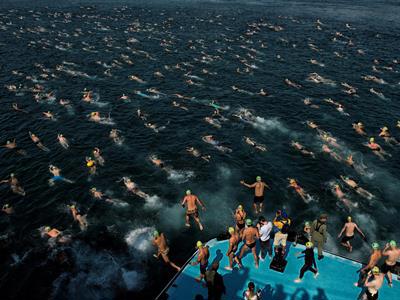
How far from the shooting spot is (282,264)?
1942cm

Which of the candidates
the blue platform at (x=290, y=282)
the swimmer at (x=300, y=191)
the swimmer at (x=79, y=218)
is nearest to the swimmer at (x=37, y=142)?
the swimmer at (x=79, y=218)

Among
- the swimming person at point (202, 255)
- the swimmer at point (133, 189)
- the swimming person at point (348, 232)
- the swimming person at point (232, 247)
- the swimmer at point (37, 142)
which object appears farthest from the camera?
the swimmer at point (37, 142)

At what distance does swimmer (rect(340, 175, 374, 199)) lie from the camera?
91.7 feet

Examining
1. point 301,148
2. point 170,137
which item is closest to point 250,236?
point 301,148

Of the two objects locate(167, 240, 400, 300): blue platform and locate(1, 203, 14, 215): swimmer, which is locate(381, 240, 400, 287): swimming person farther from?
locate(1, 203, 14, 215): swimmer

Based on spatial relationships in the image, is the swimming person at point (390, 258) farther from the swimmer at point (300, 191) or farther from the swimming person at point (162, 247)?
the swimming person at point (162, 247)

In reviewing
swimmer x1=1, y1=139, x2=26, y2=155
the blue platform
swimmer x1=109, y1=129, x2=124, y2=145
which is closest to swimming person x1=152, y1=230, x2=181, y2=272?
the blue platform

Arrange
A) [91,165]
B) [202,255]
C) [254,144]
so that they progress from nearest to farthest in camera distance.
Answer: [202,255], [91,165], [254,144]

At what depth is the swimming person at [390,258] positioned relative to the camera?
57.4ft

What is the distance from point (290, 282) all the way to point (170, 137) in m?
22.1

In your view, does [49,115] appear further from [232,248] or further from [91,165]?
[232,248]

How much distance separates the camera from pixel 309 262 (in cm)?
1781

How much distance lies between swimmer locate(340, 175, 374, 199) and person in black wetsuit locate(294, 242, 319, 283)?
11.5 m

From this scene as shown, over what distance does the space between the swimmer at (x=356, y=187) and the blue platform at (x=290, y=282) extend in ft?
32.4
